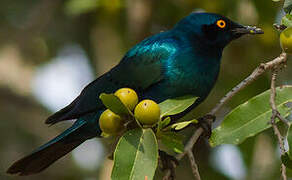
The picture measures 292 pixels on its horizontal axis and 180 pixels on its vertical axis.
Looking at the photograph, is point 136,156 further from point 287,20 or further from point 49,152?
point 49,152

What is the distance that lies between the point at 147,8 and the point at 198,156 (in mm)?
1853

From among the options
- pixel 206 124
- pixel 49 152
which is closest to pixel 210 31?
pixel 206 124

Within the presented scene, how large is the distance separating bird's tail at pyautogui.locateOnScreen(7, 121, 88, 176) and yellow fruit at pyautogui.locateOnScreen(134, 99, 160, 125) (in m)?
1.53

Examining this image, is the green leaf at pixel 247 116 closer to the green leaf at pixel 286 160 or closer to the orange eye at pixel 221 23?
the green leaf at pixel 286 160

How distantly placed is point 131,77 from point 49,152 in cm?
88

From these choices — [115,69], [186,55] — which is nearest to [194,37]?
[186,55]

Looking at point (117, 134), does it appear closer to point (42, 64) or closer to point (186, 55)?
point (186, 55)

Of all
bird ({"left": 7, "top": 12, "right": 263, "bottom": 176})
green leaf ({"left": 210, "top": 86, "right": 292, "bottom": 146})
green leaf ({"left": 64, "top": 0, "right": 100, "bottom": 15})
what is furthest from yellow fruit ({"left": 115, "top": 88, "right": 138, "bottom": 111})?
green leaf ({"left": 64, "top": 0, "right": 100, "bottom": 15})

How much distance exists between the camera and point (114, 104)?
2.98m

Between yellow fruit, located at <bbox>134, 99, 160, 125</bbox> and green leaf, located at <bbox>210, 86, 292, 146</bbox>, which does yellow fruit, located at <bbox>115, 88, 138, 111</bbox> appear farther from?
green leaf, located at <bbox>210, 86, 292, 146</bbox>

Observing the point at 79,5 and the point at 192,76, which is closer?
the point at 192,76

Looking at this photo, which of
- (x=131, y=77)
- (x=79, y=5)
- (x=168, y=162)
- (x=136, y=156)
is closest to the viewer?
(x=136, y=156)

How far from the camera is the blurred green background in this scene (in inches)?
219

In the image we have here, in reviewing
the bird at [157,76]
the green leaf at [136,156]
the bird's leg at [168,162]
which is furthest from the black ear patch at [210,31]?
the green leaf at [136,156]
